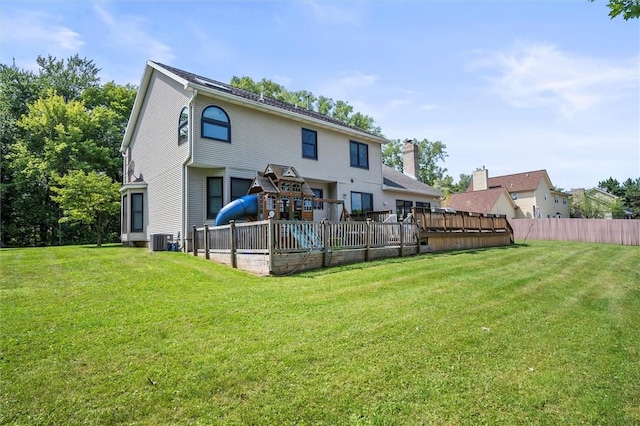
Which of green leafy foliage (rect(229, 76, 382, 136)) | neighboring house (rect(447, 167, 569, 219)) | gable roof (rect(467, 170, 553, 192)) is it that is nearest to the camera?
neighboring house (rect(447, 167, 569, 219))

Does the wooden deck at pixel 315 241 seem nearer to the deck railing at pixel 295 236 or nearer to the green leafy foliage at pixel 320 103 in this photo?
the deck railing at pixel 295 236

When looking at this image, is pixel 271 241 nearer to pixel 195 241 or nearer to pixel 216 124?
pixel 195 241

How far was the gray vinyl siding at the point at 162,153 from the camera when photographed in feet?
44.5

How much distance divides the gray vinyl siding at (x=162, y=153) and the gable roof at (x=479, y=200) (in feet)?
90.4

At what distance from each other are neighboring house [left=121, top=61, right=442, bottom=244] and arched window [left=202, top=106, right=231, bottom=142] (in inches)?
1.4

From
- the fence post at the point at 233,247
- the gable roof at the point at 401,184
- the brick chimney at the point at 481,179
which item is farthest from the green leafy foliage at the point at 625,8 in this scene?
the brick chimney at the point at 481,179

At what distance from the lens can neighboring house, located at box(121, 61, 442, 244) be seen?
12961 millimetres

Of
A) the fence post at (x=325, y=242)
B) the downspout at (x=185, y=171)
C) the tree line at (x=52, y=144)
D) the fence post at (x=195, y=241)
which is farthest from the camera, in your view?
the tree line at (x=52, y=144)

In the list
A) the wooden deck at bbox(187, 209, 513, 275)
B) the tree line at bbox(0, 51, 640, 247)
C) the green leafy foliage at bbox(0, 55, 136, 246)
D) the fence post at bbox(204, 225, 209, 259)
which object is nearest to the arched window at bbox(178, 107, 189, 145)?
the wooden deck at bbox(187, 209, 513, 275)

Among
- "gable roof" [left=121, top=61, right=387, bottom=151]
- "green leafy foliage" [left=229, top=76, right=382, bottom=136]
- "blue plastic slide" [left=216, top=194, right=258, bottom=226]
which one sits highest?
"green leafy foliage" [left=229, top=76, right=382, bottom=136]

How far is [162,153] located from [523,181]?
120 ft

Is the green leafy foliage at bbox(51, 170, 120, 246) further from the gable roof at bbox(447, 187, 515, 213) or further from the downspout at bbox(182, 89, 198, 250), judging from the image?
the gable roof at bbox(447, 187, 515, 213)

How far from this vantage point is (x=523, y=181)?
3775 centimetres

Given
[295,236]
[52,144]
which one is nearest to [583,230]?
[295,236]
